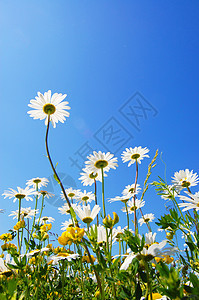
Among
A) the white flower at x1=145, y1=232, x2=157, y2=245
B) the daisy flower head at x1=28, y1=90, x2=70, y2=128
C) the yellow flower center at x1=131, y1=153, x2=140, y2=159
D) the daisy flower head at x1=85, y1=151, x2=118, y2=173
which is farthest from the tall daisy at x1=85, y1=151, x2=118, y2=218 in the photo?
the white flower at x1=145, y1=232, x2=157, y2=245

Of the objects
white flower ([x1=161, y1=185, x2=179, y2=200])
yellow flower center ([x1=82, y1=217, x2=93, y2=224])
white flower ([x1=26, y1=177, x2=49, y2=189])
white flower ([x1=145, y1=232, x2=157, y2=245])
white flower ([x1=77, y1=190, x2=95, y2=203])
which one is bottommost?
white flower ([x1=145, y1=232, x2=157, y2=245])

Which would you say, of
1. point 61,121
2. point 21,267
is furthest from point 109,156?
point 21,267

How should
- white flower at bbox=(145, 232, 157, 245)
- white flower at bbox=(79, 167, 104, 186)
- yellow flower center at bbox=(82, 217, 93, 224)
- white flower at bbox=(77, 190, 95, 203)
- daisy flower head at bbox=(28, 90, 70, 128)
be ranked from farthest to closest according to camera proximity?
1. white flower at bbox=(77, 190, 95, 203)
2. white flower at bbox=(79, 167, 104, 186)
3. daisy flower head at bbox=(28, 90, 70, 128)
4. yellow flower center at bbox=(82, 217, 93, 224)
5. white flower at bbox=(145, 232, 157, 245)

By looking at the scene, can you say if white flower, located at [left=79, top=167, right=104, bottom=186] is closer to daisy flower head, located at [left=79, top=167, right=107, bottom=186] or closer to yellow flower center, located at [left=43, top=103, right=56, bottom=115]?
daisy flower head, located at [left=79, top=167, right=107, bottom=186]

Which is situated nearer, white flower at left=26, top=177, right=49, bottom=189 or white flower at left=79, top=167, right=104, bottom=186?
white flower at left=79, top=167, right=104, bottom=186

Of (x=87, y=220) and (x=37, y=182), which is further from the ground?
(x=37, y=182)

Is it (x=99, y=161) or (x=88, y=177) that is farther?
(x=88, y=177)

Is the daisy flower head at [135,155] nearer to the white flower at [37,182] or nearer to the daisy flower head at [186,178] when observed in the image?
the daisy flower head at [186,178]

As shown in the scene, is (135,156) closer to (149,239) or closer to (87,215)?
(87,215)

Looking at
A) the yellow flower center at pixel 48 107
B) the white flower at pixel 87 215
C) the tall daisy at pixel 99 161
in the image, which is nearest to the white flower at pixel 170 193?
the white flower at pixel 87 215

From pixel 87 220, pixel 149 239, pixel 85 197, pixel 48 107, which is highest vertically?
pixel 48 107

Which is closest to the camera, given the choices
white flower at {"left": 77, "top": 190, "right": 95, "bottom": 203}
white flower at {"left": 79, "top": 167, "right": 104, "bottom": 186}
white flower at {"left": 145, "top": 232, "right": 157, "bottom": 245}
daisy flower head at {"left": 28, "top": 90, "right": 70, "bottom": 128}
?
white flower at {"left": 145, "top": 232, "right": 157, "bottom": 245}

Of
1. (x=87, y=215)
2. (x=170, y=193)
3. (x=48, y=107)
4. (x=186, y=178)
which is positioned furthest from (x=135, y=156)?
(x=170, y=193)
